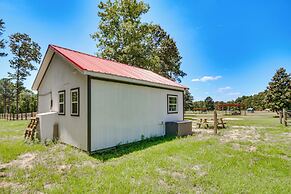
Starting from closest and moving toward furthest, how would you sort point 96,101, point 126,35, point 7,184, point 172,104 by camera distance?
1. point 7,184
2. point 96,101
3. point 172,104
4. point 126,35

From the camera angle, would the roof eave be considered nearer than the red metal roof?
Yes

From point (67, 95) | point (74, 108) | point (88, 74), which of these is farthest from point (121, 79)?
point (67, 95)

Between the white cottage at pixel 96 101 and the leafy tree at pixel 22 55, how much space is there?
77.3 feet

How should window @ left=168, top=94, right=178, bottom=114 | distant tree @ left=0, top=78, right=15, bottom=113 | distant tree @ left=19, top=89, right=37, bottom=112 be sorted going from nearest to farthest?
window @ left=168, top=94, right=178, bottom=114 → distant tree @ left=19, top=89, right=37, bottom=112 → distant tree @ left=0, top=78, right=15, bottom=113

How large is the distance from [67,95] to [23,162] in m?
3.15

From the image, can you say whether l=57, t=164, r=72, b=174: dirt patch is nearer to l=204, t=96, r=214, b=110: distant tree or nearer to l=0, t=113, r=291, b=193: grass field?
l=0, t=113, r=291, b=193: grass field

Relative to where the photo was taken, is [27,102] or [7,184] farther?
[27,102]

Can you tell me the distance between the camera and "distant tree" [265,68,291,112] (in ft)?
87.4

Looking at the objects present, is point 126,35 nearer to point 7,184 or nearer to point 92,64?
point 92,64

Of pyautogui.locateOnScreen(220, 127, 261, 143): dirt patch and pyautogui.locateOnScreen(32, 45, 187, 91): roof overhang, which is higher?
pyautogui.locateOnScreen(32, 45, 187, 91): roof overhang

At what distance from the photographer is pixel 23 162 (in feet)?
18.3

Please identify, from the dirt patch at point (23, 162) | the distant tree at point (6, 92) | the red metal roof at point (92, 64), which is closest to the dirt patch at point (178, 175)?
the dirt patch at point (23, 162)

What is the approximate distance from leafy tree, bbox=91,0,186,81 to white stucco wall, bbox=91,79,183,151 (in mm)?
13221

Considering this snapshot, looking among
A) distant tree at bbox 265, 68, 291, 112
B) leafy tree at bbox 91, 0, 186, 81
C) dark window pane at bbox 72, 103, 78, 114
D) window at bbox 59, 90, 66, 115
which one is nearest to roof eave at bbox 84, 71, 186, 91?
dark window pane at bbox 72, 103, 78, 114
